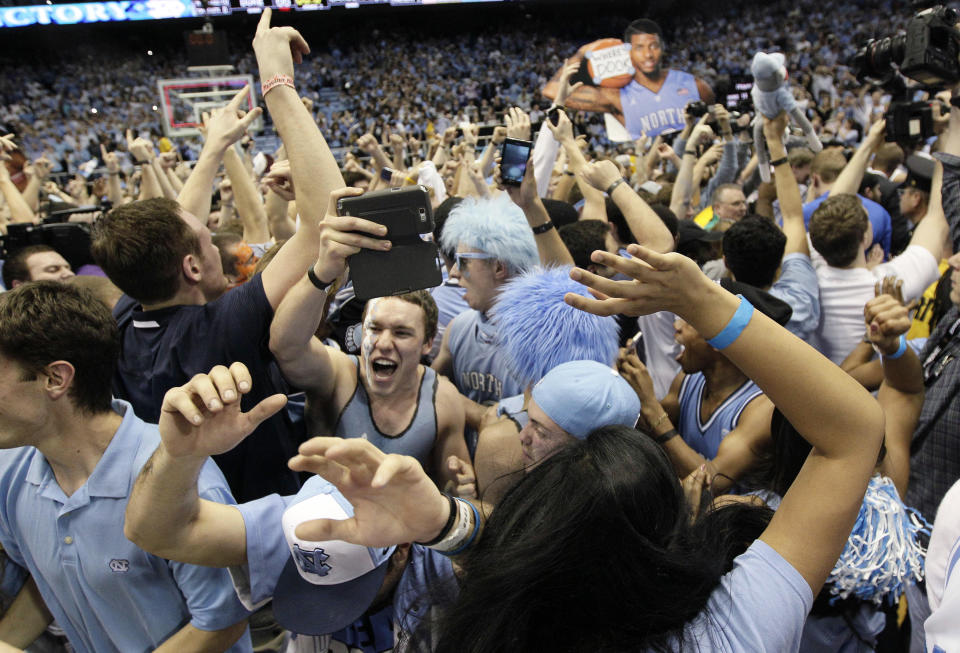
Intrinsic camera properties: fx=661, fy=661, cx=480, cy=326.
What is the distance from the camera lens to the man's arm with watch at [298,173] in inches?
69.8

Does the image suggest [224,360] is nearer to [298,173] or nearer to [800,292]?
[298,173]

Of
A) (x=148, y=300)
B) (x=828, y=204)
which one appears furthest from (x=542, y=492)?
(x=828, y=204)

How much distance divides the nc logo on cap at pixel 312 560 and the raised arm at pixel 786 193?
2.51m

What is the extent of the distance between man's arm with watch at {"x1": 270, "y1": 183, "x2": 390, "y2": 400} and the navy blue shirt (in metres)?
0.07

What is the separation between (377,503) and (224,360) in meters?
0.98

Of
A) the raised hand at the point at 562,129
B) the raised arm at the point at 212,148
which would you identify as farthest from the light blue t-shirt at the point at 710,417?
the raised arm at the point at 212,148

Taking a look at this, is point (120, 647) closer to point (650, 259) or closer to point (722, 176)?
point (650, 259)

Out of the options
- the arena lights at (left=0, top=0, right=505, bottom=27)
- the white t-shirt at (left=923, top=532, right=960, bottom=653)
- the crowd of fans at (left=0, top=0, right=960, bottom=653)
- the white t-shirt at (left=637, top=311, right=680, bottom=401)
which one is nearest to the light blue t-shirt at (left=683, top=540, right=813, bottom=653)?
the crowd of fans at (left=0, top=0, right=960, bottom=653)

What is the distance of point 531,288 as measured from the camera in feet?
7.22

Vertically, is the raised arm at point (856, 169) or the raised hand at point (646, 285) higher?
the raised hand at point (646, 285)

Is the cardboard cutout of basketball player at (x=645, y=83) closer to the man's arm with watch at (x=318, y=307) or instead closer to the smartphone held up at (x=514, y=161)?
the smartphone held up at (x=514, y=161)

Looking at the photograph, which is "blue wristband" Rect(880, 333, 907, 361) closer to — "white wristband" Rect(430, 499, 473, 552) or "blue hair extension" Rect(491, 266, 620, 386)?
"blue hair extension" Rect(491, 266, 620, 386)

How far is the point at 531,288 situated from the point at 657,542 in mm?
1253

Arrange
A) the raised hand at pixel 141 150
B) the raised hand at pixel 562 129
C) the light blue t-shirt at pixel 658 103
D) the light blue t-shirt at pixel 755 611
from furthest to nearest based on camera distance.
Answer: the light blue t-shirt at pixel 658 103, the raised hand at pixel 141 150, the raised hand at pixel 562 129, the light blue t-shirt at pixel 755 611
